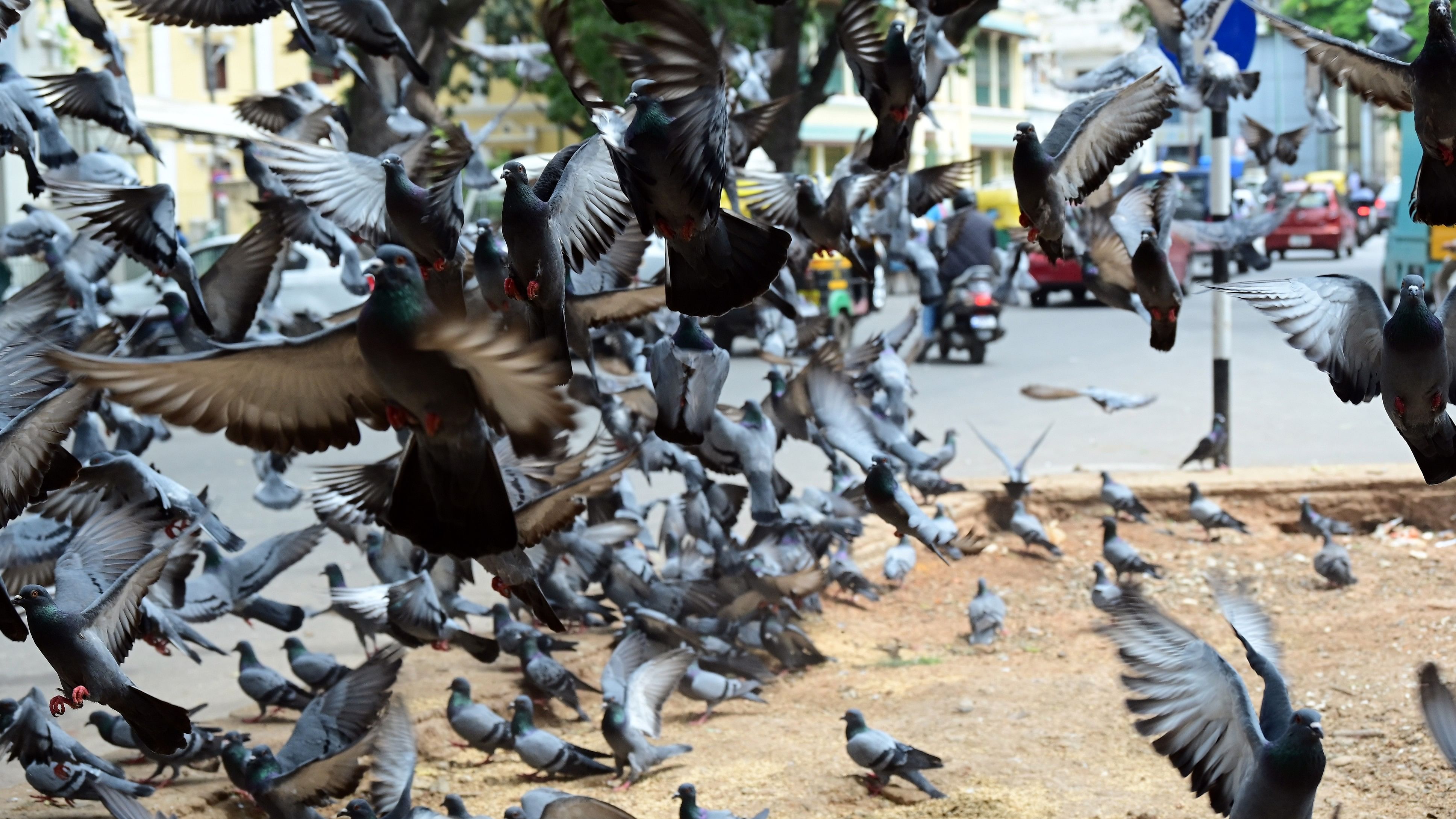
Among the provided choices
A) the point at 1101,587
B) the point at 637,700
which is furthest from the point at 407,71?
the point at 1101,587

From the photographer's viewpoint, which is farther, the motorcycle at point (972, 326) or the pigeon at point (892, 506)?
the motorcycle at point (972, 326)

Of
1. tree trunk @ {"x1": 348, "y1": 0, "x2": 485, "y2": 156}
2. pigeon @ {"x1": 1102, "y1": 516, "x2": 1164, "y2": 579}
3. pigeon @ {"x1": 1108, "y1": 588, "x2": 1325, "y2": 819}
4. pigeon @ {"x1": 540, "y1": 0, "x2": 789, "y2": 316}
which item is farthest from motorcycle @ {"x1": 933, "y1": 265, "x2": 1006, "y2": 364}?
pigeon @ {"x1": 540, "y1": 0, "x2": 789, "y2": 316}

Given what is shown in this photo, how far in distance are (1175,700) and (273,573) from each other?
3.44 meters

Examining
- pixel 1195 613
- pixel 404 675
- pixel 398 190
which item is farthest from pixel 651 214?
pixel 1195 613

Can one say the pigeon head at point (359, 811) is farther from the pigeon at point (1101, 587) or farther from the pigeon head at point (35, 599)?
the pigeon at point (1101, 587)

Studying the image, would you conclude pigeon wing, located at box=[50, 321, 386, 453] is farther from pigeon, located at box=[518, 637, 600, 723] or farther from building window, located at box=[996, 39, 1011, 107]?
building window, located at box=[996, 39, 1011, 107]

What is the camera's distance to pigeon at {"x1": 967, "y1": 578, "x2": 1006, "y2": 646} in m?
6.77

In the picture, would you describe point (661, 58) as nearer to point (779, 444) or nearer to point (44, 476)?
point (44, 476)

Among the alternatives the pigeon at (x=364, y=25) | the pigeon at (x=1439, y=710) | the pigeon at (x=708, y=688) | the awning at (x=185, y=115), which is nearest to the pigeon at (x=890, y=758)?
the pigeon at (x=708, y=688)

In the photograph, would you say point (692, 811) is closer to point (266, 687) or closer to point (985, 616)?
point (266, 687)

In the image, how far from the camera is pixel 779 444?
245 inches

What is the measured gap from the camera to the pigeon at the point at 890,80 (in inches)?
153

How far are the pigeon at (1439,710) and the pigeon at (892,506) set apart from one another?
1.35 metres

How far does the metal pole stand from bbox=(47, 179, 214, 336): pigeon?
5907mm
